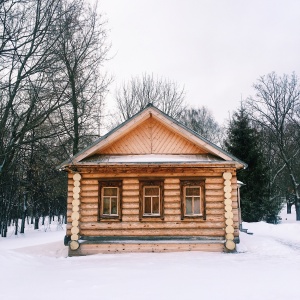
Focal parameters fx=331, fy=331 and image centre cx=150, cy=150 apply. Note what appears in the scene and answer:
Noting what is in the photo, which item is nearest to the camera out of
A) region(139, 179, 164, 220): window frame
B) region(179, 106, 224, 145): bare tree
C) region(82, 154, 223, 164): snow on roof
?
region(82, 154, 223, 164): snow on roof

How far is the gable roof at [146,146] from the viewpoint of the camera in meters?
13.2

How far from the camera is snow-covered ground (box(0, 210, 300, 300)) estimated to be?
717 centimetres

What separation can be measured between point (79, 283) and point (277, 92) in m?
29.6

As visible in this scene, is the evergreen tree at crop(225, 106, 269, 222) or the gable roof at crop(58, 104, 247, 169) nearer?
the gable roof at crop(58, 104, 247, 169)

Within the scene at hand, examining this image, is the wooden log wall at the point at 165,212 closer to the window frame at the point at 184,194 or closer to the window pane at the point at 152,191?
the window frame at the point at 184,194

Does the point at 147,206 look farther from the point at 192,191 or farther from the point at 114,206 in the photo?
the point at 192,191

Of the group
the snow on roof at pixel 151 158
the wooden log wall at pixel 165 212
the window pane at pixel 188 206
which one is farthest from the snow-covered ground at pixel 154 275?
the snow on roof at pixel 151 158

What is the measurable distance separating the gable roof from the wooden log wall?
0.62 meters

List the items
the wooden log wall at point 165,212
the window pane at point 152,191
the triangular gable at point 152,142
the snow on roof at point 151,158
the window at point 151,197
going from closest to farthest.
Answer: the snow on roof at point 151,158 → the wooden log wall at point 165,212 → the window at point 151,197 → the window pane at point 152,191 → the triangular gable at point 152,142

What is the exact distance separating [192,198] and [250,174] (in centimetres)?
1513

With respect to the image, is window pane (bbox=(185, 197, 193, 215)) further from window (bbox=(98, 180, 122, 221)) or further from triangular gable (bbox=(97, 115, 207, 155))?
window (bbox=(98, 180, 122, 221))

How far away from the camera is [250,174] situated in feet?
88.9

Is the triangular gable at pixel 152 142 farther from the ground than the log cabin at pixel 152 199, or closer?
farther from the ground

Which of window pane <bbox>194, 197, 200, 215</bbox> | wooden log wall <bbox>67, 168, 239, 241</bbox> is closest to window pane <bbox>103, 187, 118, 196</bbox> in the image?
wooden log wall <bbox>67, 168, 239, 241</bbox>
